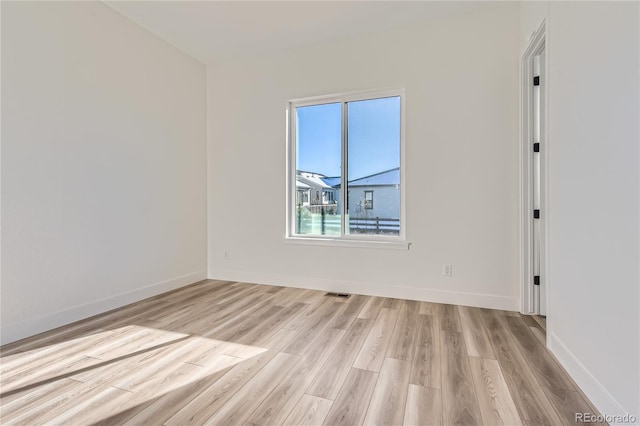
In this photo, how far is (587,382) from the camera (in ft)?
5.03

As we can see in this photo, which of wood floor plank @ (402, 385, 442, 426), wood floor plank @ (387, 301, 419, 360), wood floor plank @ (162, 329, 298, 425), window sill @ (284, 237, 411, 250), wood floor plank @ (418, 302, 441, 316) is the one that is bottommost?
wood floor plank @ (162, 329, 298, 425)

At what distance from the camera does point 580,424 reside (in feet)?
4.40

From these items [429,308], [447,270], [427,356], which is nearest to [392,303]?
[429,308]

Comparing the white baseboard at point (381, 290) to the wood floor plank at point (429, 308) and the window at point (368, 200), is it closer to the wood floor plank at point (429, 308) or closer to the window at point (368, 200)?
the wood floor plank at point (429, 308)

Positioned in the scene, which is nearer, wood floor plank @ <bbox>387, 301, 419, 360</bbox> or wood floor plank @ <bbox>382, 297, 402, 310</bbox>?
wood floor plank @ <bbox>387, 301, 419, 360</bbox>

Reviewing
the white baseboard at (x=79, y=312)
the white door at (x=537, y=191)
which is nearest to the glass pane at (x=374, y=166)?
the white door at (x=537, y=191)

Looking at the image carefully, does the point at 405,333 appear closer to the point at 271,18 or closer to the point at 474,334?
the point at 474,334

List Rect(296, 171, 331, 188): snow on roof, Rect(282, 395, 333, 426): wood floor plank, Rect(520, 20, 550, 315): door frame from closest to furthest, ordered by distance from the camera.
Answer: Rect(282, 395, 333, 426): wood floor plank
Rect(520, 20, 550, 315): door frame
Rect(296, 171, 331, 188): snow on roof

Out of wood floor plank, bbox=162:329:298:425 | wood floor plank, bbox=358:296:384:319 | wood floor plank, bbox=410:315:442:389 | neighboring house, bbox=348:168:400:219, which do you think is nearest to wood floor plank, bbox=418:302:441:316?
wood floor plank, bbox=410:315:442:389

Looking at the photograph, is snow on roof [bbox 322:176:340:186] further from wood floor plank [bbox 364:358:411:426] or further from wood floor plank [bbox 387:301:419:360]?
wood floor plank [bbox 364:358:411:426]

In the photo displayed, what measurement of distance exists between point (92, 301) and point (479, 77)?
4242 millimetres

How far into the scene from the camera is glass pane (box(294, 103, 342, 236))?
11.9 ft

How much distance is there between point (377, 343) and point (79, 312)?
2.59m

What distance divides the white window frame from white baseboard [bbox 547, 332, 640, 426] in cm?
150
